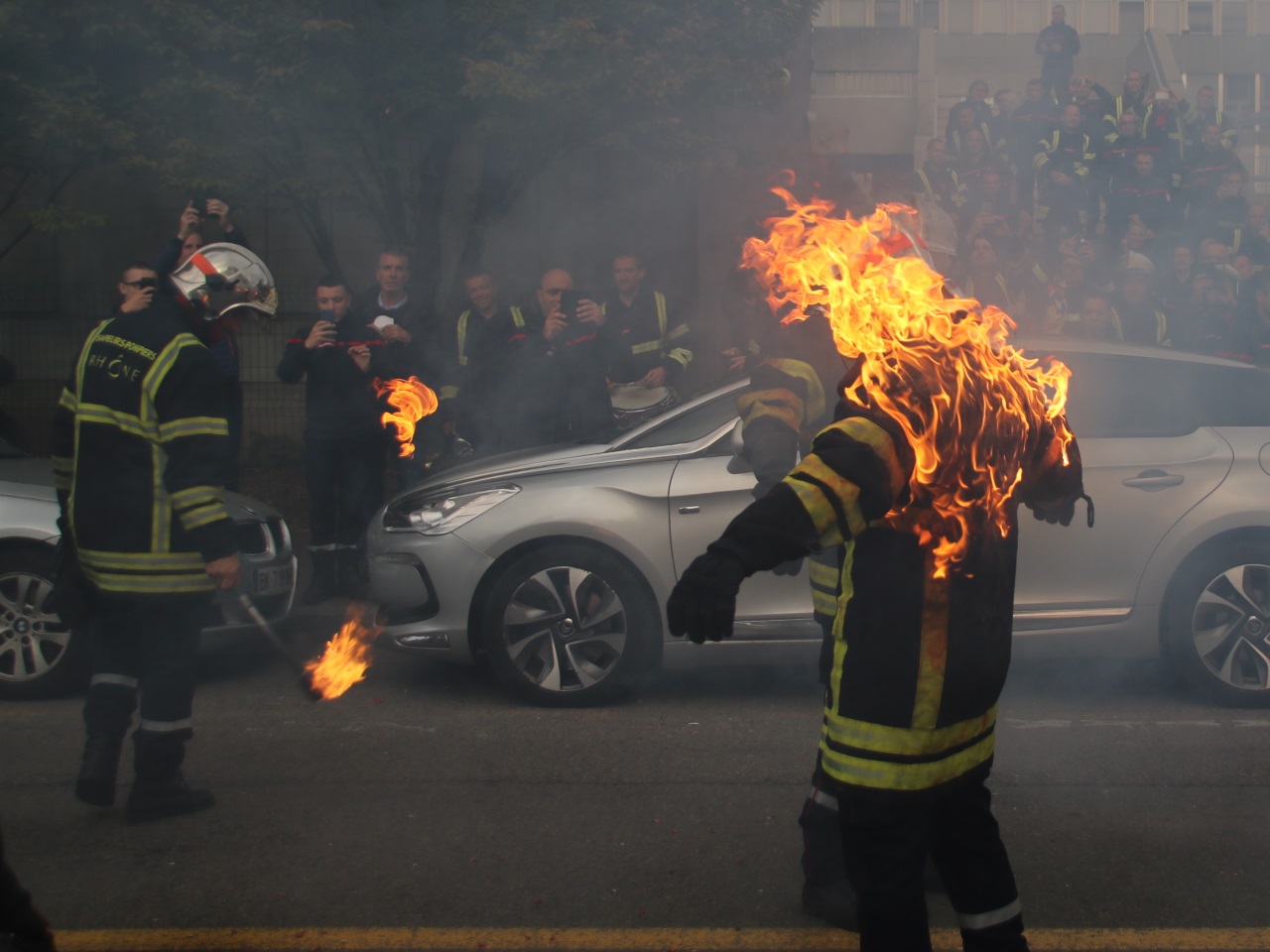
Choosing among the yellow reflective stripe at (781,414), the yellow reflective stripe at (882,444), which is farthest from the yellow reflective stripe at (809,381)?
the yellow reflective stripe at (882,444)

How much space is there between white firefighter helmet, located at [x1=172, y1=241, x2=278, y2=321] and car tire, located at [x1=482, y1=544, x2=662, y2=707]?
1.49 metres

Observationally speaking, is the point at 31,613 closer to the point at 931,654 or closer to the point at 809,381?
the point at 809,381

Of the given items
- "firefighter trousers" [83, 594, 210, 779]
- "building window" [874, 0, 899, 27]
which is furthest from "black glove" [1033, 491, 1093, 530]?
"building window" [874, 0, 899, 27]

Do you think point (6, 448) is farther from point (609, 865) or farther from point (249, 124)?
point (609, 865)

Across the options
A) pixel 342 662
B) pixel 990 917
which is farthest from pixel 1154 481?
pixel 342 662

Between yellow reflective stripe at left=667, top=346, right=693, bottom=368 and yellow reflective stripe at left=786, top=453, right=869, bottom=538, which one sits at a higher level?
yellow reflective stripe at left=667, top=346, right=693, bottom=368

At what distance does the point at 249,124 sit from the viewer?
766cm

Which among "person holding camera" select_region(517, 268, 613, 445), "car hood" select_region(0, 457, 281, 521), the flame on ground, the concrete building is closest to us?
the flame on ground

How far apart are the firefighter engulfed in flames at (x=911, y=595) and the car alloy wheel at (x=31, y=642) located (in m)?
3.93

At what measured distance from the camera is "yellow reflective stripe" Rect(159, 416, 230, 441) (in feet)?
12.7

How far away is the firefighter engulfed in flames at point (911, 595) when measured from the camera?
2371 millimetres

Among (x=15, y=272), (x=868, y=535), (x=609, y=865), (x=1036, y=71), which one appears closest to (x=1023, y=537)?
(x=609, y=865)

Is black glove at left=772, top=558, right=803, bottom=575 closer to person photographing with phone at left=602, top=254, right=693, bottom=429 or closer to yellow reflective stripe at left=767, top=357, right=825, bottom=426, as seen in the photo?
yellow reflective stripe at left=767, top=357, right=825, bottom=426

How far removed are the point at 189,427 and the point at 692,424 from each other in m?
2.22
